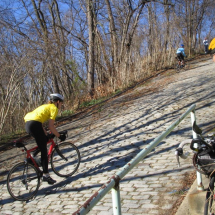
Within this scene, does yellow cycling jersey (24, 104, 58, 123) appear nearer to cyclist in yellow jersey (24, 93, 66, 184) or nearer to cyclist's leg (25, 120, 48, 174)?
cyclist in yellow jersey (24, 93, 66, 184)

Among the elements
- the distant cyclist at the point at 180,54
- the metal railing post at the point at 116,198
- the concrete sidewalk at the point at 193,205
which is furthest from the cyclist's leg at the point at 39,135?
the distant cyclist at the point at 180,54

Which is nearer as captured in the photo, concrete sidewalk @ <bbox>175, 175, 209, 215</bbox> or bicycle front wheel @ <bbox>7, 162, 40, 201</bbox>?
concrete sidewalk @ <bbox>175, 175, 209, 215</bbox>

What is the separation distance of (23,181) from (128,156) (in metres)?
2.57

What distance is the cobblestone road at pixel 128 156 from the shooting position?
4699mm

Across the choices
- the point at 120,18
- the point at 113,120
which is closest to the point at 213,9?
the point at 120,18

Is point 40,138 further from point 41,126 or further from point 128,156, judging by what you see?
point 128,156

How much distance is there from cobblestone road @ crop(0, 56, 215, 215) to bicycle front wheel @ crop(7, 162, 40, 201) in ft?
0.55

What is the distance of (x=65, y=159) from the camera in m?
6.78

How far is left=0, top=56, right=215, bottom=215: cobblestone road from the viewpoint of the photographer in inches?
185

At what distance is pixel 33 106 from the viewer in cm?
1207

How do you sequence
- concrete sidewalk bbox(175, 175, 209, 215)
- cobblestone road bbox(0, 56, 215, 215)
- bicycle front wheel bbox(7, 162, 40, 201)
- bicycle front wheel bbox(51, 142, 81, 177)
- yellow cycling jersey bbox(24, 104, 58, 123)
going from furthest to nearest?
bicycle front wheel bbox(51, 142, 81, 177) → yellow cycling jersey bbox(24, 104, 58, 123) → bicycle front wheel bbox(7, 162, 40, 201) → cobblestone road bbox(0, 56, 215, 215) → concrete sidewalk bbox(175, 175, 209, 215)

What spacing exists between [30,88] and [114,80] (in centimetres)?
641

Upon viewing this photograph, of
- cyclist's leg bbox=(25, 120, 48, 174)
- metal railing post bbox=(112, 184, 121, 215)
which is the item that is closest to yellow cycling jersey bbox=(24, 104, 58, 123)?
cyclist's leg bbox=(25, 120, 48, 174)

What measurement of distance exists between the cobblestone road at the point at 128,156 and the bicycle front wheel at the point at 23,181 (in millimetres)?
167
